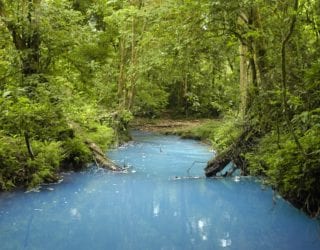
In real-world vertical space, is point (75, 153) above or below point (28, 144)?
below

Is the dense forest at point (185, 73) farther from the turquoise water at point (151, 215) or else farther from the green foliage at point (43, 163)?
the turquoise water at point (151, 215)

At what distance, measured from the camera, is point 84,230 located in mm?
7148

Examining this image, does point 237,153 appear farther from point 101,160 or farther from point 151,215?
point 101,160

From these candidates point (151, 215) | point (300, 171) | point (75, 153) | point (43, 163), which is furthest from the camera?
point (75, 153)

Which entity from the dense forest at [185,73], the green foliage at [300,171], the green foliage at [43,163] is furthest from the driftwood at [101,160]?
the green foliage at [300,171]

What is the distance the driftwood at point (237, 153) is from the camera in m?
9.79

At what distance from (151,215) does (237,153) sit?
304 cm

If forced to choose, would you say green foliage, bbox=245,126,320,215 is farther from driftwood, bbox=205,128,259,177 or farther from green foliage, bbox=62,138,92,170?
green foliage, bbox=62,138,92,170

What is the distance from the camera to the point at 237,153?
33.9 ft

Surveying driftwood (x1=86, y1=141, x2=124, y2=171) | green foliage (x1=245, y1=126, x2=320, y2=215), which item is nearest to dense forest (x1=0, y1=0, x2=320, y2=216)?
green foliage (x1=245, y1=126, x2=320, y2=215)

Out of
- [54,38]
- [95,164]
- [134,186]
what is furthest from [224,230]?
[54,38]

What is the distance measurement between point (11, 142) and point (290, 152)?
245 inches

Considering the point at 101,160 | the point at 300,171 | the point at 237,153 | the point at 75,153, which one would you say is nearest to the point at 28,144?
the point at 75,153

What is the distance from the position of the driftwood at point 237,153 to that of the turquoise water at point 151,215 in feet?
1.07
